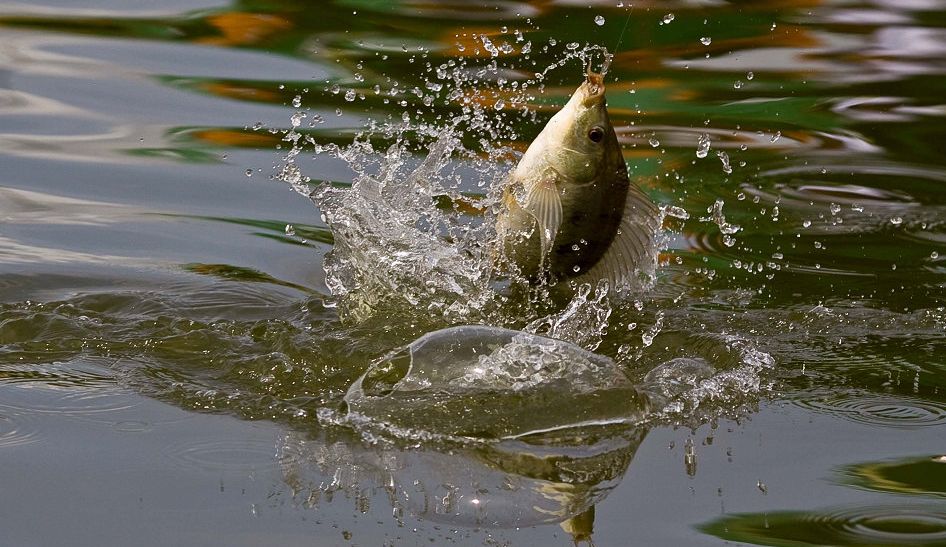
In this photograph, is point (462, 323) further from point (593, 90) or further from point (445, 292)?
point (593, 90)

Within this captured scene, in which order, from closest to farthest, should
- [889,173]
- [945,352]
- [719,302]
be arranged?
1. [945,352]
2. [719,302]
3. [889,173]

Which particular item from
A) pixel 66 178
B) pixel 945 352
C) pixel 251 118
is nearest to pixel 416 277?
pixel 945 352

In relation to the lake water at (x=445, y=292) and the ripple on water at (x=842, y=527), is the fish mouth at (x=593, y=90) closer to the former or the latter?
the lake water at (x=445, y=292)

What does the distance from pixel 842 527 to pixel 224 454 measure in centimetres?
152

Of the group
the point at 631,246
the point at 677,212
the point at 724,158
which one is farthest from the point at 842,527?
the point at 724,158

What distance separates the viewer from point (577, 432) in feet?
12.2

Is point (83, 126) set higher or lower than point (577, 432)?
higher

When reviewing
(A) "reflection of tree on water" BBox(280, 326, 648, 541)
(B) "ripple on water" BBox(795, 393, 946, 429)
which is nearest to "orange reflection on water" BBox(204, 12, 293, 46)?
(A) "reflection of tree on water" BBox(280, 326, 648, 541)

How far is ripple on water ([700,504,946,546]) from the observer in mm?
3125

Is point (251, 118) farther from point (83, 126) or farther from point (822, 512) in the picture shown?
point (822, 512)

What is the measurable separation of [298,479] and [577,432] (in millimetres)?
824

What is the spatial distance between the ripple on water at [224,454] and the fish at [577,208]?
1.10m

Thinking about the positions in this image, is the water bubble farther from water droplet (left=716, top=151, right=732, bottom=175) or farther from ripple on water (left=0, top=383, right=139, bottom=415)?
ripple on water (left=0, top=383, right=139, bottom=415)

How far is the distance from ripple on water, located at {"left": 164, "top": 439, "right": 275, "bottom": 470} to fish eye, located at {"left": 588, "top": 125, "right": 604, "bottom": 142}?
4.27 ft
